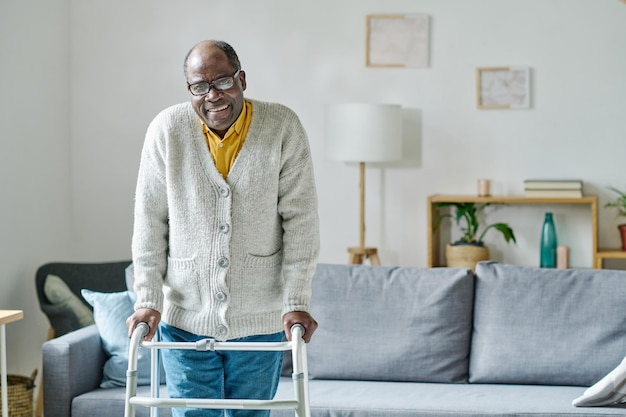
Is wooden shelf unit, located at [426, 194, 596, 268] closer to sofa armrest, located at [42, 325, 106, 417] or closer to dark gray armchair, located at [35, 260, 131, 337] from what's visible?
dark gray armchair, located at [35, 260, 131, 337]

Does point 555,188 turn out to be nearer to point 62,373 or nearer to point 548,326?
point 548,326

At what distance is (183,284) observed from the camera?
7.34 feet

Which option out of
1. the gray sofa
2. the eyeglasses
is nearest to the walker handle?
the eyeglasses

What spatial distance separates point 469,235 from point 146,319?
2846 mm

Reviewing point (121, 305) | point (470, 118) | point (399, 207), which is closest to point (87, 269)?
point (121, 305)

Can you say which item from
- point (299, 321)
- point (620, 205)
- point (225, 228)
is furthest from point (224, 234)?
point (620, 205)

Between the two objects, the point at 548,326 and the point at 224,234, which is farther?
the point at 548,326

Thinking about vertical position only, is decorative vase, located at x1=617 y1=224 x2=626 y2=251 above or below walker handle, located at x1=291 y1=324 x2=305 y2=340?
above

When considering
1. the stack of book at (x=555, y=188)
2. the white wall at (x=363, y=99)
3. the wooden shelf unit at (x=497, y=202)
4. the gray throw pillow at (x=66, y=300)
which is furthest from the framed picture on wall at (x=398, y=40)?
the gray throw pillow at (x=66, y=300)

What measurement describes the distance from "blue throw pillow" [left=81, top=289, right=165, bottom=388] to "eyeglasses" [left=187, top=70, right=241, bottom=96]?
5.46ft

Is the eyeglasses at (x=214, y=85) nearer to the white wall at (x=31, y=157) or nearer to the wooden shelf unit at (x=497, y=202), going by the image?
the white wall at (x=31, y=157)

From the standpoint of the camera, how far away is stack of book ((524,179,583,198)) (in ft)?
15.1

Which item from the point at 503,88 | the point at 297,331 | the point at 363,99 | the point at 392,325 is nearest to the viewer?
the point at 297,331

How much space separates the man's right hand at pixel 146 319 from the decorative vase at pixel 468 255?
270 cm
